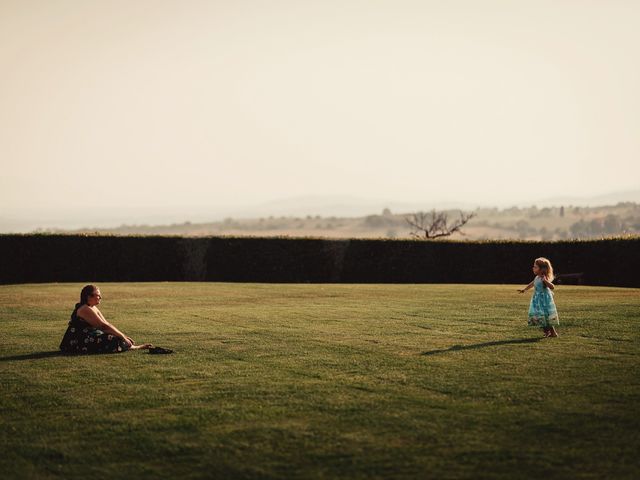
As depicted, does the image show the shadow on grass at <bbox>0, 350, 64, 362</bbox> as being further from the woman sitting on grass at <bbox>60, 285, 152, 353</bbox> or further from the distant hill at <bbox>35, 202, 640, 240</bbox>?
the distant hill at <bbox>35, 202, 640, 240</bbox>

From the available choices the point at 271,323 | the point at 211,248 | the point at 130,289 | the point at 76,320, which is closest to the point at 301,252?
the point at 211,248

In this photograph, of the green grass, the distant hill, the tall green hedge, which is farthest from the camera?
the distant hill

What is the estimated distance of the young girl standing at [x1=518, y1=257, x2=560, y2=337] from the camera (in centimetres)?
1516

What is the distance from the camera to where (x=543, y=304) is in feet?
50.2

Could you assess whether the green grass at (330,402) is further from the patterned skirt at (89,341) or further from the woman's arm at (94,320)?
the woman's arm at (94,320)

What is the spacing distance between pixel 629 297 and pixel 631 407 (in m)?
16.7

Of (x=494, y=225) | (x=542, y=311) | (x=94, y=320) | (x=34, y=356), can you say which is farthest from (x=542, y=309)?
(x=494, y=225)

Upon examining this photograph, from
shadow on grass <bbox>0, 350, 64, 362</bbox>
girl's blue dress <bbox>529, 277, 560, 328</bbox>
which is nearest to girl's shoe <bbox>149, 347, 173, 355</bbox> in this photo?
shadow on grass <bbox>0, 350, 64, 362</bbox>

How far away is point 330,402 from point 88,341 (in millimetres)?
6020

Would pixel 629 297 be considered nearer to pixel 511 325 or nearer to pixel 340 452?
pixel 511 325

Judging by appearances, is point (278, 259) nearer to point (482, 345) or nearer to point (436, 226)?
point (436, 226)

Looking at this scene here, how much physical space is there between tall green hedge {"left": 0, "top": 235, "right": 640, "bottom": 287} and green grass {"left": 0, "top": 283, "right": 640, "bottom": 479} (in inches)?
762

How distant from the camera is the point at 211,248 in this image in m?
38.2

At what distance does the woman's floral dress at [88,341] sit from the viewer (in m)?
13.7
